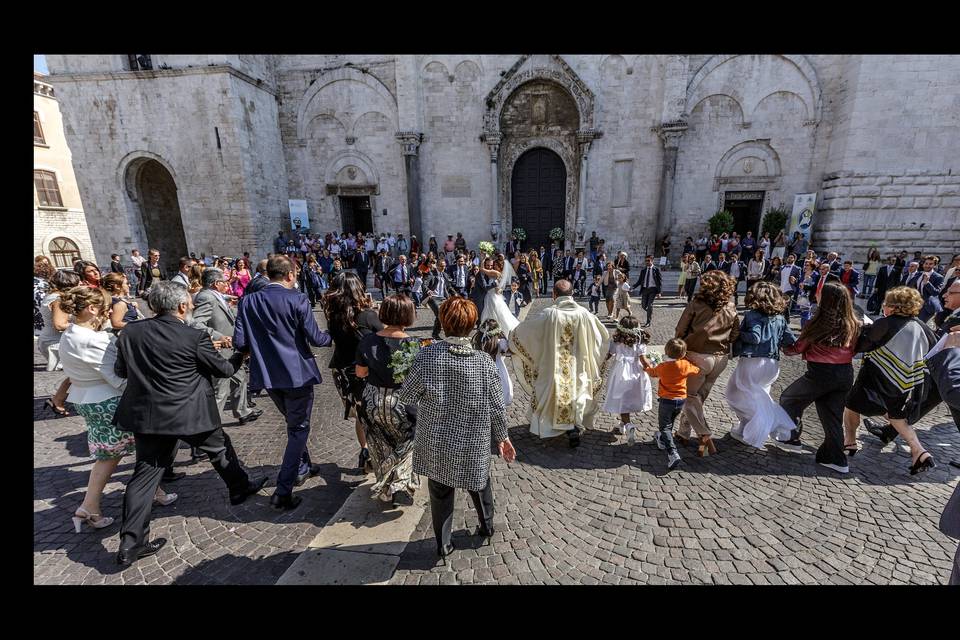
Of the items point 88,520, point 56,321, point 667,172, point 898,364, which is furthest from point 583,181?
point 88,520

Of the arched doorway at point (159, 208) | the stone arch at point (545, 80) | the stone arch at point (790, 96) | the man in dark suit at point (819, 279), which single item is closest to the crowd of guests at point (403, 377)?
the man in dark suit at point (819, 279)

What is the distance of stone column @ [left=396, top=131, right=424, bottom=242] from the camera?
17.2 metres

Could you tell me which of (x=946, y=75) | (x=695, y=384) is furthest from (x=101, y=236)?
(x=946, y=75)

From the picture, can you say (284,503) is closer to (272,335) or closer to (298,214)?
(272,335)

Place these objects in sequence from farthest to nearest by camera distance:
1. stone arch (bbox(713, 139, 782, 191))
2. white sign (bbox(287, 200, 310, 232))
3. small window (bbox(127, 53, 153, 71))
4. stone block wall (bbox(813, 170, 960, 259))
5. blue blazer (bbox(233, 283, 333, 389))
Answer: white sign (bbox(287, 200, 310, 232)) → stone arch (bbox(713, 139, 782, 191)) → small window (bbox(127, 53, 153, 71)) → stone block wall (bbox(813, 170, 960, 259)) → blue blazer (bbox(233, 283, 333, 389))

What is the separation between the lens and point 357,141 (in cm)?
1816

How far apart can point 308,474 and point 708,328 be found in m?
4.16

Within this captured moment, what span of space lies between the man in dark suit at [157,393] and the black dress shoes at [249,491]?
55cm

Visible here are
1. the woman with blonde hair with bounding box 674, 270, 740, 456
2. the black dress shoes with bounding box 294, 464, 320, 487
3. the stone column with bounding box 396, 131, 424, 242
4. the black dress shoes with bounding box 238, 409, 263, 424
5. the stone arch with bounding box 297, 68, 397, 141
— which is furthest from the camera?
the stone arch with bounding box 297, 68, 397, 141

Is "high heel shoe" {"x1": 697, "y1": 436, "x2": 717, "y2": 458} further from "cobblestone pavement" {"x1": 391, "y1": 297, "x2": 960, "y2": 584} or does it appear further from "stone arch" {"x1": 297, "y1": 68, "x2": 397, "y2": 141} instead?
"stone arch" {"x1": 297, "y1": 68, "x2": 397, "y2": 141}

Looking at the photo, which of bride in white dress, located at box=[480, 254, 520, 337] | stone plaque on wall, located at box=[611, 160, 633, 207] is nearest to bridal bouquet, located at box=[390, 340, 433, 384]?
bride in white dress, located at box=[480, 254, 520, 337]

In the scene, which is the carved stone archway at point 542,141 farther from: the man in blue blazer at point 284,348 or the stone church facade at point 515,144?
the man in blue blazer at point 284,348

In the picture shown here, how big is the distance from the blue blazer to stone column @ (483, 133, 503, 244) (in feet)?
49.4

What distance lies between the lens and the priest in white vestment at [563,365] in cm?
442
